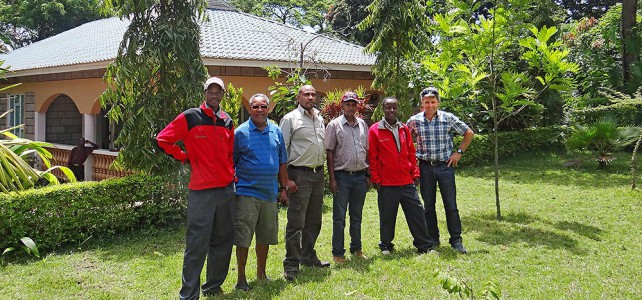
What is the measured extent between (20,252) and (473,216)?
6210mm

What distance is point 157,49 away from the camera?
6770 millimetres

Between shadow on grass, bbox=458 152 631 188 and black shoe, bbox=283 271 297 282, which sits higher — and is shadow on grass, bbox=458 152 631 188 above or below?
above

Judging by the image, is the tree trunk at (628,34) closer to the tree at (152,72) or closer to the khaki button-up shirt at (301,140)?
the tree at (152,72)

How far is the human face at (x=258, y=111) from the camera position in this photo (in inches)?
176

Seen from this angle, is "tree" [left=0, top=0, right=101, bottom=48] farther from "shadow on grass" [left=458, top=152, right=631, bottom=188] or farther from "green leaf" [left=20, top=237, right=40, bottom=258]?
"green leaf" [left=20, top=237, right=40, bottom=258]

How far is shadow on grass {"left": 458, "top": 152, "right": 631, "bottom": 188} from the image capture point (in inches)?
436

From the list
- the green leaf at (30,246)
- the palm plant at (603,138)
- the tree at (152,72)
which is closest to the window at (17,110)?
the tree at (152,72)

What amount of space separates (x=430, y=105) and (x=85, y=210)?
449cm

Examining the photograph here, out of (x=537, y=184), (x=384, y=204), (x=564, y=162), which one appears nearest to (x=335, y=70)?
(x=537, y=184)

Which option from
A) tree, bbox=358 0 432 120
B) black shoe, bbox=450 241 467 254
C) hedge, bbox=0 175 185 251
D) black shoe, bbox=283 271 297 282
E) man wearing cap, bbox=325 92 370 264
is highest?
tree, bbox=358 0 432 120

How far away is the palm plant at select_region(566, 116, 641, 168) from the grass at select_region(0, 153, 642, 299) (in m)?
3.60

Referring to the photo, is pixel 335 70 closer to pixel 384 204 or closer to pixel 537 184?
pixel 537 184

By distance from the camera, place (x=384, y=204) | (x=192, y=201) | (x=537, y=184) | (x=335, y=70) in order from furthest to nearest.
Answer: (x=335, y=70)
(x=537, y=184)
(x=384, y=204)
(x=192, y=201)

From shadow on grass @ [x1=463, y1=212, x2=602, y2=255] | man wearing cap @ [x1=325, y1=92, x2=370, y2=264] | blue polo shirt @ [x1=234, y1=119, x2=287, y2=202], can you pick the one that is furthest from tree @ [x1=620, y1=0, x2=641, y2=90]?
blue polo shirt @ [x1=234, y1=119, x2=287, y2=202]
